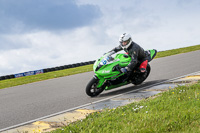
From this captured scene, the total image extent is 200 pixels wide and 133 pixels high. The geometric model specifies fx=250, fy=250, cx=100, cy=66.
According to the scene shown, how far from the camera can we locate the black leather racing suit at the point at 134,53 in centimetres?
776

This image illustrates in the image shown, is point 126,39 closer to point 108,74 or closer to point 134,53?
point 134,53

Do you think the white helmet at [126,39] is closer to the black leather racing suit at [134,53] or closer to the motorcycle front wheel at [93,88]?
the black leather racing suit at [134,53]

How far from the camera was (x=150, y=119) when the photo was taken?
4.15 m

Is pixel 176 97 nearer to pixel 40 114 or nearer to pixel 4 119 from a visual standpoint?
pixel 40 114

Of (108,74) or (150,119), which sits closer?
(150,119)

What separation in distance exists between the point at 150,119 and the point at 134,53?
154 inches

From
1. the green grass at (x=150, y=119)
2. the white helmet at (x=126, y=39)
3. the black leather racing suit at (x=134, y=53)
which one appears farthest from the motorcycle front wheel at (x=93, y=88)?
the green grass at (x=150, y=119)

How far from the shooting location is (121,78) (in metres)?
7.91

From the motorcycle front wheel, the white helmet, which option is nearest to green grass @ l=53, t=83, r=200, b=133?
the motorcycle front wheel

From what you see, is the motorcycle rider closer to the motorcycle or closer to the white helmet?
the white helmet

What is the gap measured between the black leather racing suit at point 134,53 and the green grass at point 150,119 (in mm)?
2515

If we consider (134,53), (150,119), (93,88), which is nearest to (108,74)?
(93,88)

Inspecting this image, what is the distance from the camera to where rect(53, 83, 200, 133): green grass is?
385cm

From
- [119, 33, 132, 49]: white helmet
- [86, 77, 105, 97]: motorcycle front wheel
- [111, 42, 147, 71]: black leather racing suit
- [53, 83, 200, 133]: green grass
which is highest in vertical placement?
[119, 33, 132, 49]: white helmet
